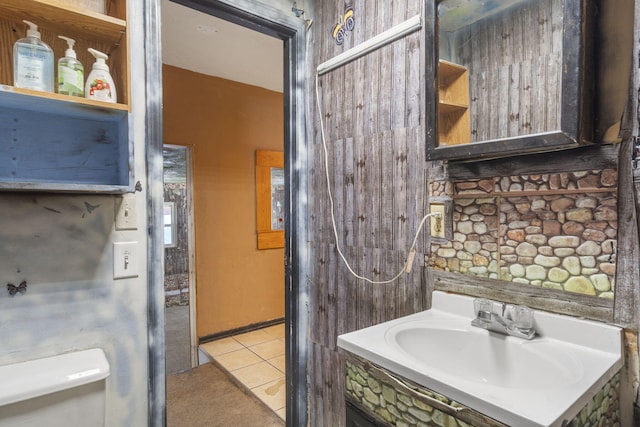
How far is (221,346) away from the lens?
3025 millimetres

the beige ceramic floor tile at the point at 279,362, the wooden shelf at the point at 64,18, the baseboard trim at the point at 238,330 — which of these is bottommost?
the beige ceramic floor tile at the point at 279,362

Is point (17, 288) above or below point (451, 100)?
below

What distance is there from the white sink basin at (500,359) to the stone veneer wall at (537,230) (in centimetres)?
12

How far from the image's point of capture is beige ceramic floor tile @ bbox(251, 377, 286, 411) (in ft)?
7.15

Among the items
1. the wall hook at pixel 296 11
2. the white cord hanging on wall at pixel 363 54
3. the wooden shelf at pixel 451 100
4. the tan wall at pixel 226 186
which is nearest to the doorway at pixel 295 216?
the wall hook at pixel 296 11

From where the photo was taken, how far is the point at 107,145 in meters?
1.19

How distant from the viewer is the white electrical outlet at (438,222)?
1.24m

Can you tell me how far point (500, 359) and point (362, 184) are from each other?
84 centimetres

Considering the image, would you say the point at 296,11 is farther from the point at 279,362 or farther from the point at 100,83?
the point at 279,362

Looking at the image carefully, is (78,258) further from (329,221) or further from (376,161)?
(376,161)

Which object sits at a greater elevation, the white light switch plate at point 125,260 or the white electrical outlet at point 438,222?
the white electrical outlet at point 438,222

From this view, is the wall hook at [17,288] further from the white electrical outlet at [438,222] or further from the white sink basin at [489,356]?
the white electrical outlet at [438,222]

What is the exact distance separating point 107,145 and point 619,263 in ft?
5.14

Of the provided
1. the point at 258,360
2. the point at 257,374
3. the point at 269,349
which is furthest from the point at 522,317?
the point at 269,349
